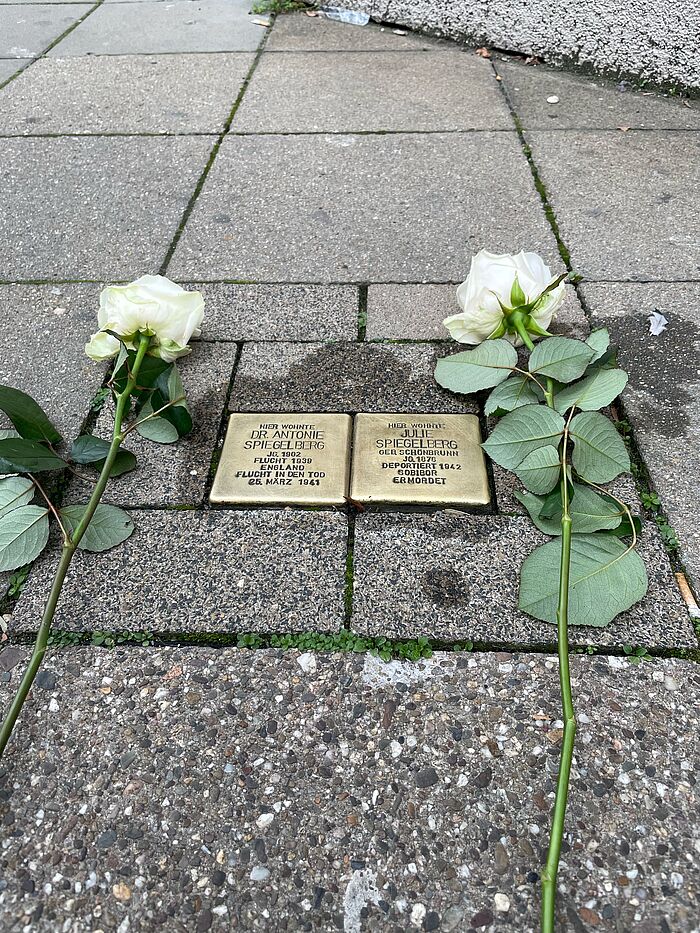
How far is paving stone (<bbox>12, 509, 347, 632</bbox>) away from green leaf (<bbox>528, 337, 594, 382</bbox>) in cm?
66

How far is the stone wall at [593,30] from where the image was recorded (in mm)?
3830

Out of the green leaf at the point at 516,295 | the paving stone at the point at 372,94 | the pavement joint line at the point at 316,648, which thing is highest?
the green leaf at the point at 516,295

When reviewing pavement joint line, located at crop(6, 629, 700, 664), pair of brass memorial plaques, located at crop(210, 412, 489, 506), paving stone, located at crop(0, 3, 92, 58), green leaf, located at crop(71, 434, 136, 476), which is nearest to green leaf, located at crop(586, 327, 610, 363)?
pair of brass memorial plaques, located at crop(210, 412, 489, 506)

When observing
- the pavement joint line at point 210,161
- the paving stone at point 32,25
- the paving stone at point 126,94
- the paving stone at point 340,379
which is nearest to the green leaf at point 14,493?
the paving stone at point 340,379

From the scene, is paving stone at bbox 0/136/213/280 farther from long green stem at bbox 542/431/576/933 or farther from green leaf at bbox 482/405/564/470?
long green stem at bbox 542/431/576/933

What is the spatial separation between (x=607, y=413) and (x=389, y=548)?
806 mm

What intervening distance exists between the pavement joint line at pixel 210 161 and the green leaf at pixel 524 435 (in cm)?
156

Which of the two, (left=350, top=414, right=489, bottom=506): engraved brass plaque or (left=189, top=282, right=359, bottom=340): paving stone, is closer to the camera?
(left=350, top=414, right=489, bottom=506): engraved brass plaque

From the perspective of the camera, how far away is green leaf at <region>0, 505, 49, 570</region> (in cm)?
165

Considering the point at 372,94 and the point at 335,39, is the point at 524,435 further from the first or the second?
the point at 335,39

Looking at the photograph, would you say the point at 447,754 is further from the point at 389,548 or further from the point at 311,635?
the point at 389,548

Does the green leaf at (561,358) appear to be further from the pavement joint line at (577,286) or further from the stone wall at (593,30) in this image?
the stone wall at (593,30)

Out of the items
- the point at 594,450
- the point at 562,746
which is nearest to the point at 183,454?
the point at 594,450

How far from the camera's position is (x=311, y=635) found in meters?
1.54
